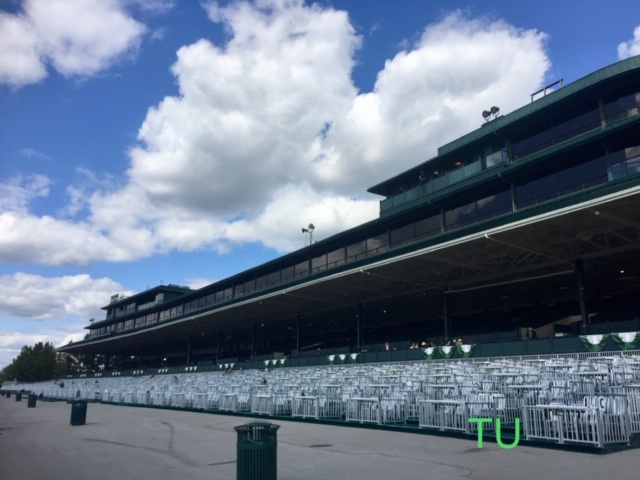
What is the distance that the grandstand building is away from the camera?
79.8 ft

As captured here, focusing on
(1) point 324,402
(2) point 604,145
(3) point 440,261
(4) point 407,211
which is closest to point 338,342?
(4) point 407,211

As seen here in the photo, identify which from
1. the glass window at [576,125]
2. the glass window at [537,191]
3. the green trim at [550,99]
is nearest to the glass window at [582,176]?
the glass window at [537,191]

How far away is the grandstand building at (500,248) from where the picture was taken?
79.8 ft

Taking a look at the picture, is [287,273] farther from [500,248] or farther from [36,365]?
[36,365]

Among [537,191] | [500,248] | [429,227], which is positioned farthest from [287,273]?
[537,191]

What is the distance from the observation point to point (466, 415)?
10469 millimetres

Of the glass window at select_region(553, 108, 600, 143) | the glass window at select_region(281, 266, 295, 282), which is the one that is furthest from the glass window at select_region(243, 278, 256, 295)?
the glass window at select_region(553, 108, 600, 143)

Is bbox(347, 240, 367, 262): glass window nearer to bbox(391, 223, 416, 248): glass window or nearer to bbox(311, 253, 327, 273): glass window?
bbox(391, 223, 416, 248): glass window

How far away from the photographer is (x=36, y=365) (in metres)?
95.0

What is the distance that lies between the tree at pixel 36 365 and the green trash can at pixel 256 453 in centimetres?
10577

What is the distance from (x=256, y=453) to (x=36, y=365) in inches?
4216

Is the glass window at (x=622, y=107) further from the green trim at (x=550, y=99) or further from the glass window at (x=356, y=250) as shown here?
the glass window at (x=356, y=250)

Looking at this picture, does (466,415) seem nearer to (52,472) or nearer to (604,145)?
(52,472)

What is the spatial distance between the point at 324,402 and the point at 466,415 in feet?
20.4
